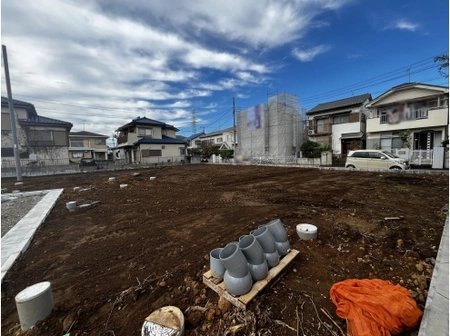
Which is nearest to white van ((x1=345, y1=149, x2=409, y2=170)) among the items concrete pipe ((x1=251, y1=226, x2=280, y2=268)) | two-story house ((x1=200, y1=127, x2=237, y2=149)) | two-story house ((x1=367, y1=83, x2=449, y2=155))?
two-story house ((x1=367, y1=83, x2=449, y2=155))

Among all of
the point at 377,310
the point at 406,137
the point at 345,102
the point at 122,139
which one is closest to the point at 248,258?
the point at 377,310

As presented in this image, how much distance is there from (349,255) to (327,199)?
10.2ft

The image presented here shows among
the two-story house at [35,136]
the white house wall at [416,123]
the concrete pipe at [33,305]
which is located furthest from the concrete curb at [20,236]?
the white house wall at [416,123]

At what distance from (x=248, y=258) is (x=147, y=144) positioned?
24.2m

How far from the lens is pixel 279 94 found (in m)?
20.9

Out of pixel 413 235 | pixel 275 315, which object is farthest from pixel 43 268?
pixel 413 235

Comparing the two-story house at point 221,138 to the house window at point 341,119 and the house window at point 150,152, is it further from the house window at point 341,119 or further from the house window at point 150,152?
the house window at point 341,119

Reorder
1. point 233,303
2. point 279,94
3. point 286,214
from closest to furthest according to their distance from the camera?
point 233,303, point 286,214, point 279,94

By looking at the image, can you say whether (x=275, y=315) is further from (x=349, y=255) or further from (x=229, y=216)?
(x=229, y=216)

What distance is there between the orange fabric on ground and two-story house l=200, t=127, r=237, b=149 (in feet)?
95.2

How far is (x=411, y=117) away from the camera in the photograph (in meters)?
13.9

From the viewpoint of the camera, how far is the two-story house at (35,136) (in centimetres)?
1672

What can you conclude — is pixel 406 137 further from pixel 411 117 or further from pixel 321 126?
pixel 321 126

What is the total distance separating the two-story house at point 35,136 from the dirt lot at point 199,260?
18.4 metres
